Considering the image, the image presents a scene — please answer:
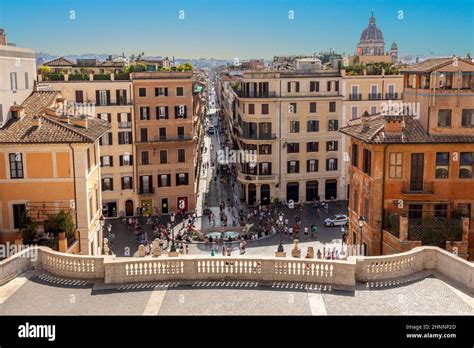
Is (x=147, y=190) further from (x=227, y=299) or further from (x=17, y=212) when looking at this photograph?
(x=227, y=299)

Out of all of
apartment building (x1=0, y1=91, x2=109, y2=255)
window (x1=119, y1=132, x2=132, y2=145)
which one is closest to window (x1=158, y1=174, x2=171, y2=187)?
window (x1=119, y1=132, x2=132, y2=145)

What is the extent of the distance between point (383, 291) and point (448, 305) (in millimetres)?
2073

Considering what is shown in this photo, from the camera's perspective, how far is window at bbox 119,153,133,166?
220 ft

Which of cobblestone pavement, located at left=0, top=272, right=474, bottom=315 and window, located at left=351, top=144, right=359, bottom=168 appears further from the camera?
window, located at left=351, top=144, right=359, bottom=168

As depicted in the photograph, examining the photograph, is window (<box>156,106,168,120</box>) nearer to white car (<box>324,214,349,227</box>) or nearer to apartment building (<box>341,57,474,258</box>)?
white car (<box>324,214,349,227</box>)

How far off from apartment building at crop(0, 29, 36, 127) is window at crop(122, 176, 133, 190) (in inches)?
1021

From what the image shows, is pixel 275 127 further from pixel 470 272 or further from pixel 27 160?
pixel 470 272

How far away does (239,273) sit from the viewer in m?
20.1

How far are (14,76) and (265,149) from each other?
38.2 meters

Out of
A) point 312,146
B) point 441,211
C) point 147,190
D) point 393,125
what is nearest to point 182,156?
point 147,190

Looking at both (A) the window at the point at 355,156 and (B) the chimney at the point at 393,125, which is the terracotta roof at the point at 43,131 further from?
(B) the chimney at the point at 393,125
